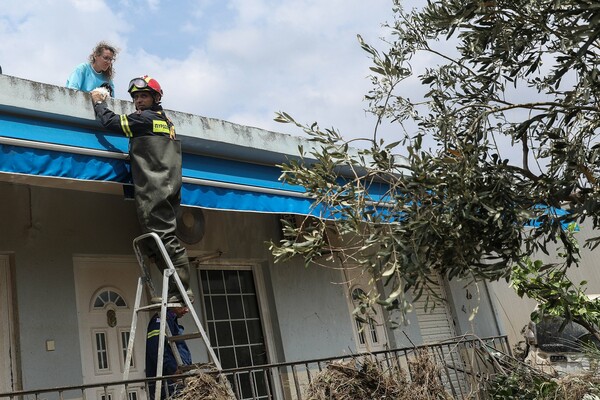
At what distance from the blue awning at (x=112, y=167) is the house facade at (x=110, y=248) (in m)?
0.01

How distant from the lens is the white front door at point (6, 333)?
6.65 m

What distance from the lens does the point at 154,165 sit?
610cm

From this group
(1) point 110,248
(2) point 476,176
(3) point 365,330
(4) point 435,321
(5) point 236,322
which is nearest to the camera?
(2) point 476,176

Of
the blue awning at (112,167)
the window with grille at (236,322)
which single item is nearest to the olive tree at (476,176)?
the blue awning at (112,167)

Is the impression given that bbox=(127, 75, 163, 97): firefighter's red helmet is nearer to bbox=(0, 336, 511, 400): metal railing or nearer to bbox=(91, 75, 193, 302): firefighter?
bbox=(91, 75, 193, 302): firefighter

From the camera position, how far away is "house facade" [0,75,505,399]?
20.0 ft

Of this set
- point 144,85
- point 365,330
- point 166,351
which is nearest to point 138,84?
point 144,85

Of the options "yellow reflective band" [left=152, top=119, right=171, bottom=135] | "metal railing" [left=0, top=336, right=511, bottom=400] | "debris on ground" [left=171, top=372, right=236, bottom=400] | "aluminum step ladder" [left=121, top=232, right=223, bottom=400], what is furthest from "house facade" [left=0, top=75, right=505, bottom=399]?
"debris on ground" [left=171, top=372, right=236, bottom=400]

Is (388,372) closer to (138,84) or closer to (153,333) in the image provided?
(153,333)

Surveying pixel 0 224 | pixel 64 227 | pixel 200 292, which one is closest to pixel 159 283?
pixel 200 292

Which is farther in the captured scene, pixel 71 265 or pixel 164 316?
pixel 71 265

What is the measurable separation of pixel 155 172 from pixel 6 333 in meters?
2.22

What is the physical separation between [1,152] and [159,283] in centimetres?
285

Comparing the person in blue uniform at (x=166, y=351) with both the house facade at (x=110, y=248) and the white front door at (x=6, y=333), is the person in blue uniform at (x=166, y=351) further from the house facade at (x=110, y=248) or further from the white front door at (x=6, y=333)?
the white front door at (x=6, y=333)
